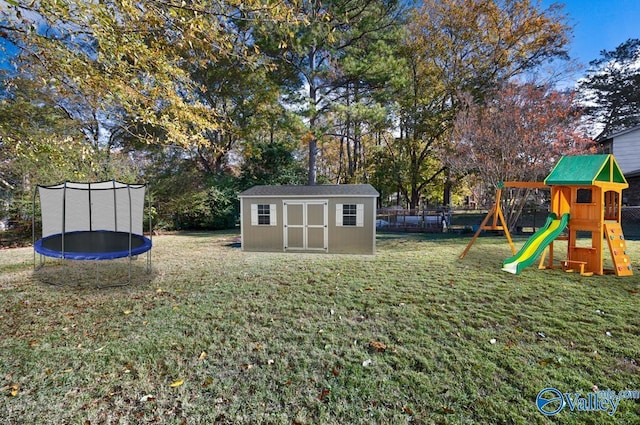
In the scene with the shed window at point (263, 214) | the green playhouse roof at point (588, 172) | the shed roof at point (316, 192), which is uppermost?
the green playhouse roof at point (588, 172)

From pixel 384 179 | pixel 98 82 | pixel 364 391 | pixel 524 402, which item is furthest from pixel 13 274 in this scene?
pixel 384 179

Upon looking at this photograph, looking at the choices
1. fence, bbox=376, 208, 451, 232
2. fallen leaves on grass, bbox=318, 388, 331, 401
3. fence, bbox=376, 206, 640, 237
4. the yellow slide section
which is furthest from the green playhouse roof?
fence, bbox=376, 208, 451, 232

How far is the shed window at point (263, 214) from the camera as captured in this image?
862 cm

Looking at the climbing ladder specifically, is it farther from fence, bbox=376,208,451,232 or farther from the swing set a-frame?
fence, bbox=376,208,451,232

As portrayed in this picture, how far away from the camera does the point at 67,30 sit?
3.80 meters

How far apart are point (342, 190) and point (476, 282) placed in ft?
14.0

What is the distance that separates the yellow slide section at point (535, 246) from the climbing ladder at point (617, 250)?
653 millimetres

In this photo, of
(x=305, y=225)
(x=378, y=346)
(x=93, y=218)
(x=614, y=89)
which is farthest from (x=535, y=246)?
(x=614, y=89)

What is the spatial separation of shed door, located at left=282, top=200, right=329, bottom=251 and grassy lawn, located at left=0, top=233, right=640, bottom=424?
3.21 metres

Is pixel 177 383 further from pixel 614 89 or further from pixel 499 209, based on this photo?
pixel 614 89

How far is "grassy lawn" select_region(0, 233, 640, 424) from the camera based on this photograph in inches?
80.7

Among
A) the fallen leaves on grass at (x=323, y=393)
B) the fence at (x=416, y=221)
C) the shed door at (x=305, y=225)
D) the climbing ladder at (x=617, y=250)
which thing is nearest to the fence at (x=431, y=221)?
the fence at (x=416, y=221)

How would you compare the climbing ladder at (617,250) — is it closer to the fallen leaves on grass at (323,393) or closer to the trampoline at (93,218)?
the fallen leaves on grass at (323,393)

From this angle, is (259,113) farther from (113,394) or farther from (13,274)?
(113,394)
